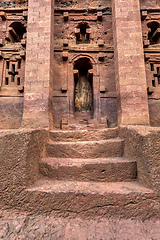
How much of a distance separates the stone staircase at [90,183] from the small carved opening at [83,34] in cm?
473

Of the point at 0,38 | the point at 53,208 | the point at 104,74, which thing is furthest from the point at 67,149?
the point at 0,38

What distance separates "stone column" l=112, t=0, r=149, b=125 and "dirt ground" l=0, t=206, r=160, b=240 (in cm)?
256

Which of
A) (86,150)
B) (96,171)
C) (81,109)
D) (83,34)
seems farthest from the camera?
(83,34)

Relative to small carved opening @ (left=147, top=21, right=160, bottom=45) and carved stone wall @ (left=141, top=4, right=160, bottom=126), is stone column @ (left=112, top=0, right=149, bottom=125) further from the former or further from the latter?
small carved opening @ (left=147, top=21, right=160, bottom=45)

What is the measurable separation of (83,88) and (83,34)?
2.33 metres

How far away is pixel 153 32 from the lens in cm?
586

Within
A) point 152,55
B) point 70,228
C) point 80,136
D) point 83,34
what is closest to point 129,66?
point 152,55

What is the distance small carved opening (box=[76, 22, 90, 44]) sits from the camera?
564 cm

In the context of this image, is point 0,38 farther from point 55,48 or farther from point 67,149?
point 67,149

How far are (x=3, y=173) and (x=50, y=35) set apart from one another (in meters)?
4.27

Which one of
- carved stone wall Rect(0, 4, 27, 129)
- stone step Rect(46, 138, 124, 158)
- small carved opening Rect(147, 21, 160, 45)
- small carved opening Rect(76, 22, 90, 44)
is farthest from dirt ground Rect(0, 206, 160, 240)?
small carved opening Rect(147, 21, 160, 45)

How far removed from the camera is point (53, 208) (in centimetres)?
193

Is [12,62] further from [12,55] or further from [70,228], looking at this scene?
[70,228]

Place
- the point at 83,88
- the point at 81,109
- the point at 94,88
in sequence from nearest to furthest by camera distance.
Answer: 1. the point at 94,88
2. the point at 81,109
3. the point at 83,88
